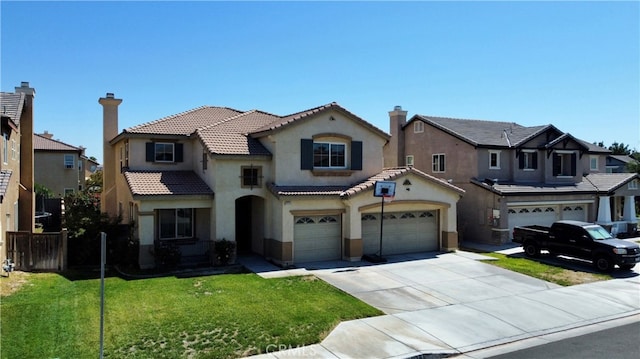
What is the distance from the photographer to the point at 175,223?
67.2ft

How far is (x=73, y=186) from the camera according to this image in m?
40.4

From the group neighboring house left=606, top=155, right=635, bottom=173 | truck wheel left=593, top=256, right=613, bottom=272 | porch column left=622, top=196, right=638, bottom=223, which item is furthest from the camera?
neighboring house left=606, top=155, right=635, bottom=173

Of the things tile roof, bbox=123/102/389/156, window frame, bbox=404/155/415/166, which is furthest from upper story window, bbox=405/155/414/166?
tile roof, bbox=123/102/389/156

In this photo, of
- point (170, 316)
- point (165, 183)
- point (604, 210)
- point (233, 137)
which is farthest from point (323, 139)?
point (604, 210)

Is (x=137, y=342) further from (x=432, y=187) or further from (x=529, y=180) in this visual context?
(x=529, y=180)

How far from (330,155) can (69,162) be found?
28.9 metres

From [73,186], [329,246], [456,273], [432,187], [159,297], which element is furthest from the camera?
[73,186]

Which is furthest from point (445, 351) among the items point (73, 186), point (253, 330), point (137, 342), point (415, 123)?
point (73, 186)

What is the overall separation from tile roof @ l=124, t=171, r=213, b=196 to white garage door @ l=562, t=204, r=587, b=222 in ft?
71.6

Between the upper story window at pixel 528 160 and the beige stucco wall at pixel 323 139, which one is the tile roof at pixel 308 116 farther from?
the upper story window at pixel 528 160

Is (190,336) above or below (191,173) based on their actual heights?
below

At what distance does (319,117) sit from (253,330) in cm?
1171

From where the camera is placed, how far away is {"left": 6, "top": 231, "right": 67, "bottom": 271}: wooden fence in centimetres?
1683

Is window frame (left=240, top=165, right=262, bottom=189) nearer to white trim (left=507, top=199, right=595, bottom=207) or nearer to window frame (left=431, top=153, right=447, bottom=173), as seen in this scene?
window frame (left=431, top=153, right=447, bottom=173)
